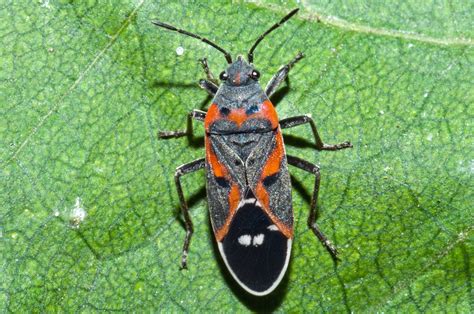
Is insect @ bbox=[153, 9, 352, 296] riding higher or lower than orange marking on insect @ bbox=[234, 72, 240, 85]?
lower

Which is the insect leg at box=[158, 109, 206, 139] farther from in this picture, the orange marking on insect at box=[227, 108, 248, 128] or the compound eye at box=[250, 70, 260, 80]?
the compound eye at box=[250, 70, 260, 80]

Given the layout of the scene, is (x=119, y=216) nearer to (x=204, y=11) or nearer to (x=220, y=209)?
(x=220, y=209)

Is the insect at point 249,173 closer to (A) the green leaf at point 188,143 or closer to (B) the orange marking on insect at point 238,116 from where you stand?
(B) the orange marking on insect at point 238,116

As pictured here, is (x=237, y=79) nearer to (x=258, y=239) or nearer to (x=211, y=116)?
(x=211, y=116)

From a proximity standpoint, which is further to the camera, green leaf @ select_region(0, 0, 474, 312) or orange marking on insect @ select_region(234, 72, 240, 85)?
orange marking on insect @ select_region(234, 72, 240, 85)

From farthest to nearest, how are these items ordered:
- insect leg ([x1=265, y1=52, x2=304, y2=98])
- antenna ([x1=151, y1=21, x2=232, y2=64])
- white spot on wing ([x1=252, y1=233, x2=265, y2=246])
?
insect leg ([x1=265, y1=52, x2=304, y2=98])
antenna ([x1=151, y1=21, x2=232, y2=64])
white spot on wing ([x1=252, y1=233, x2=265, y2=246])

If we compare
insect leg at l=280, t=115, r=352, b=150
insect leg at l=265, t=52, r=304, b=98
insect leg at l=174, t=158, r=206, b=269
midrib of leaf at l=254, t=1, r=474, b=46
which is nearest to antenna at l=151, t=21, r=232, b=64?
insect leg at l=265, t=52, r=304, b=98

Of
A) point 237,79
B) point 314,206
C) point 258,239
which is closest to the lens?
point 258,239

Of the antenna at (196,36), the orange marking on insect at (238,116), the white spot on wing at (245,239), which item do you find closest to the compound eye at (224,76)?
the antenna at (196,36)

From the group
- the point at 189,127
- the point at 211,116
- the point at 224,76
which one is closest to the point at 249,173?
the point at 211,116

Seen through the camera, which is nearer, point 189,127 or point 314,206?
point 314,206
